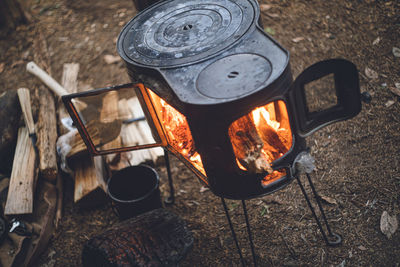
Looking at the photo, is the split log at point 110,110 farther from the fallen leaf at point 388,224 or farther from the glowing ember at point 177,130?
→ the fallen leaf at point 388,224

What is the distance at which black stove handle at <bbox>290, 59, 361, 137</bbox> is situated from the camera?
1799 millimetres

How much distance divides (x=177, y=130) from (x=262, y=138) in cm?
72

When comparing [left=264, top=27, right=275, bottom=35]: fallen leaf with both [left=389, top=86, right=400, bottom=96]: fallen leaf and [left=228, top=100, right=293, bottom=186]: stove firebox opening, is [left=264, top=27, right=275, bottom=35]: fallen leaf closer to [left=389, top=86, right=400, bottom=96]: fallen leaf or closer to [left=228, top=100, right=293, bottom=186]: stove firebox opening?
[left=389, top=86, right=400, bottom=96]: fallen leaf

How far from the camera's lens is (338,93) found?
1955 millimetres

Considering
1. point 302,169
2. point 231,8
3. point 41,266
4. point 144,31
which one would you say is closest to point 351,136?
point 302,169

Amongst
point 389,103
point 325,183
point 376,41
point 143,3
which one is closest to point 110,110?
point 143,3

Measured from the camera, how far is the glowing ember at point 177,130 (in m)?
2.50

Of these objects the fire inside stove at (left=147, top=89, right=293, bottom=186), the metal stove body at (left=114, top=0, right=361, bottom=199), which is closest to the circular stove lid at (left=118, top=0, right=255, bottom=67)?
the metal stove body at (left=114, top=0, right=361, bottom=199)

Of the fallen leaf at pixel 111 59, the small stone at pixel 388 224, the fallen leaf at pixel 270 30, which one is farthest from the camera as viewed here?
the fallen leaf at pixel 111 59

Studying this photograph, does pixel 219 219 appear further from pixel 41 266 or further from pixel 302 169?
pixel 41 266

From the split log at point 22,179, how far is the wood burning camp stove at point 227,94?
1036mm

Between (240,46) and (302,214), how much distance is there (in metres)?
1.71

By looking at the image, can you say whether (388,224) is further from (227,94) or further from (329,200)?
(227,94)

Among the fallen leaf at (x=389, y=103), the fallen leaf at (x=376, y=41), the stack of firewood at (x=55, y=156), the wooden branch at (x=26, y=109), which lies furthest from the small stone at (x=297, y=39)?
the wooden branch at (x=26, y=109)
